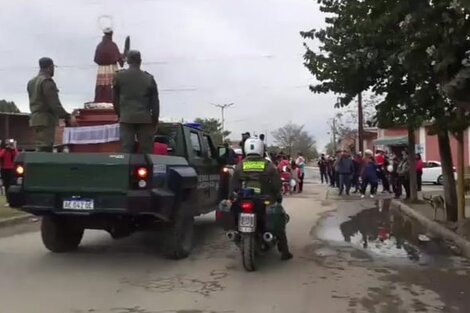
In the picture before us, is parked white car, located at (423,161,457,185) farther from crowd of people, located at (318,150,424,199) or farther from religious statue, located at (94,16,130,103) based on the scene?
religious statue, located at (94,16,130,103)

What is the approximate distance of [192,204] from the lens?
9367 millimetres

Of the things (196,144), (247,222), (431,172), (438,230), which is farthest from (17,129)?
(247,222)

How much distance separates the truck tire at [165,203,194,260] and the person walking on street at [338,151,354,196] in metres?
14.5

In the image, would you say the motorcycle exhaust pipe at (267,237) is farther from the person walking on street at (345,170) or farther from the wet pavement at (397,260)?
the person walking on street at (345,170)

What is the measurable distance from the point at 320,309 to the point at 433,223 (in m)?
7.09

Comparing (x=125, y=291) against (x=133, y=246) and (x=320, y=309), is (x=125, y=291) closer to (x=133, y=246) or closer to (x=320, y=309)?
(x=320, y=309)

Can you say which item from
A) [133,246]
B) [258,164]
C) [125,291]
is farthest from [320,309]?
[133,246]

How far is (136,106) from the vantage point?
8734 millimetres

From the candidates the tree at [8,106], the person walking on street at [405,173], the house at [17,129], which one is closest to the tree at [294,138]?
the tree at [8,106]

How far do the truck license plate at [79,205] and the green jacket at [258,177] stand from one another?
1.87 m

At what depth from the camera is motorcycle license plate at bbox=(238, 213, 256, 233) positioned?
8.01m

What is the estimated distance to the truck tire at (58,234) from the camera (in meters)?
9.11

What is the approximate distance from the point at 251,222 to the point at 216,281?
88cm

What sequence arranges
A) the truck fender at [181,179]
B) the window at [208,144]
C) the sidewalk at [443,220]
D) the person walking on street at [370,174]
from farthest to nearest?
the person walking on street at [370,174]
the window at [208,144]
the sidewalk at [443,220]
the truck fender at [181,179]
